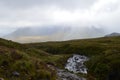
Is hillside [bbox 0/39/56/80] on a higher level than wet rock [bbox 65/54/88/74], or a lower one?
higher

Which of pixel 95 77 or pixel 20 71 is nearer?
pixel 20 71

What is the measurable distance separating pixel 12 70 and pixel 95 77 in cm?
2597

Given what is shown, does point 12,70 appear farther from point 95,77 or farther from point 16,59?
point 95,77

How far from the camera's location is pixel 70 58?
6838 centimetres

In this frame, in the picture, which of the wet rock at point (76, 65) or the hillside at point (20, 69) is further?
the wet rock at point (76, 65)

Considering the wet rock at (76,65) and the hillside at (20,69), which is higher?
the hillside at (20,69)

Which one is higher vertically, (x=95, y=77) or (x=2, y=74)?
(x=2, y=74)

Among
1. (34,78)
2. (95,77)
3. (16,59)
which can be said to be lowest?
(95,77)

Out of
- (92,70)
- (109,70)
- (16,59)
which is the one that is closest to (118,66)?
(109,70)

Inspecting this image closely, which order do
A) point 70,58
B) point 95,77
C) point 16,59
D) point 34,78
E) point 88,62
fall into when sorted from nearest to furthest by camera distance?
point 34,78 < point 16,59 < point 95,77 < point 88,62 < point 70,58

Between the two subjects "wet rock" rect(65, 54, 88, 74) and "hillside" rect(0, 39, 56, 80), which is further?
"wet rock" rect(65, 54, 88, 74)

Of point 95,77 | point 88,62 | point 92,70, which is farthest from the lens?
point 88,62

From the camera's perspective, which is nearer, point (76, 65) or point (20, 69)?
point (20, 69)

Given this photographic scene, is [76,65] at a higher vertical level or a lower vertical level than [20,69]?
lower
